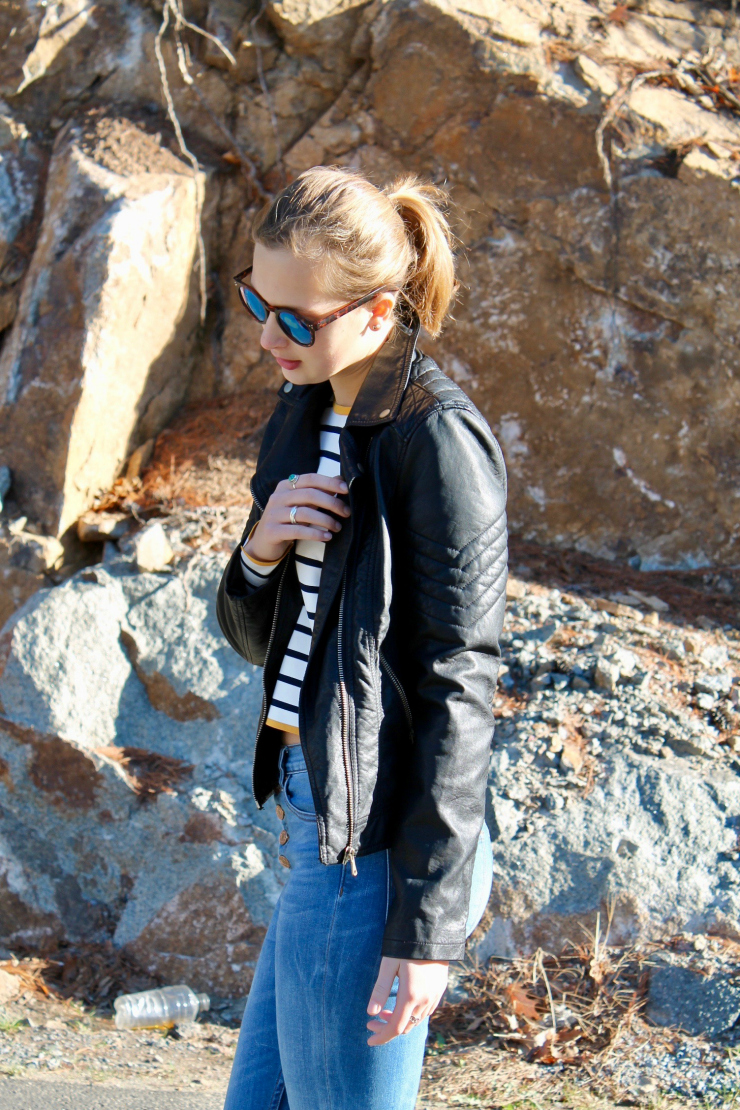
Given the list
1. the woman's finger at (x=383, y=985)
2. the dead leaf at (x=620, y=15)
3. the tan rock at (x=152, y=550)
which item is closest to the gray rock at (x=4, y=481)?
the tan rock at (x=152, y=550)

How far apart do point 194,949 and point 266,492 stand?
2.34 metres

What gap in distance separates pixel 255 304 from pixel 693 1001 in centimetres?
264

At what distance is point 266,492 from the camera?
5.78 ft

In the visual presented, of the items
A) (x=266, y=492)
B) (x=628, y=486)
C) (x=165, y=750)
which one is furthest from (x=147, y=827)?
(x=628, y=486)

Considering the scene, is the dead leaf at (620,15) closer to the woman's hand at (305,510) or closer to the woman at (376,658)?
the woman at (376,658)

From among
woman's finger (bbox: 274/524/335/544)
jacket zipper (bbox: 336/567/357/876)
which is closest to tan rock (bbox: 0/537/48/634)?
woman's finger (bbox: 274/524/335/544)

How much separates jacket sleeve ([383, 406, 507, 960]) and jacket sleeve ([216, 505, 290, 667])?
14.9 inches

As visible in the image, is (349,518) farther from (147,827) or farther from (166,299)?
(166,299)

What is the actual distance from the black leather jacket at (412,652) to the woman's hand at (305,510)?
3 cm

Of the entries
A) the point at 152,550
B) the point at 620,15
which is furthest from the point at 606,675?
the point at 620,15

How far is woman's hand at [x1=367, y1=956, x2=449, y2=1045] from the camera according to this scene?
51.8 inches

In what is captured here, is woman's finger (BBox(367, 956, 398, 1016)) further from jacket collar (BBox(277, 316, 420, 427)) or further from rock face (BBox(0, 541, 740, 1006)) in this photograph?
rock face (BBox(0, 541, 740, 1006))

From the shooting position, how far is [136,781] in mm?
3588

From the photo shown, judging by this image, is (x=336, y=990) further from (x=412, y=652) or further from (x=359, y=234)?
→ (x=359, y=234)
